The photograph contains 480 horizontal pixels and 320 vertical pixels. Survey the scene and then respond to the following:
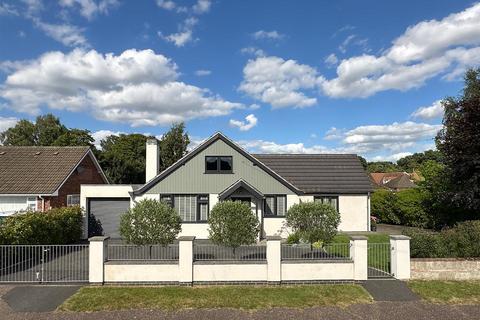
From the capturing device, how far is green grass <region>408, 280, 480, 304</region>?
1044 cm

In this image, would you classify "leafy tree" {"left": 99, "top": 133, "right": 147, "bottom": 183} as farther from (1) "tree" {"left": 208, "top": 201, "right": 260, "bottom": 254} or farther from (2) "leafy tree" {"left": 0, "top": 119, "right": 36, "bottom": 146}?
(1) "tree" {"left": 208, "top": 201, "right": 260, "bottom": 254}

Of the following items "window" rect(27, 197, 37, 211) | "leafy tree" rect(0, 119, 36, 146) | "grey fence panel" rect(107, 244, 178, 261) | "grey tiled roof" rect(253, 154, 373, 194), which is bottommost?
"grey fence panel" rect(107, 244, 178, 261)

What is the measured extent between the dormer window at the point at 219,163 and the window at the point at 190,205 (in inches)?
63.8

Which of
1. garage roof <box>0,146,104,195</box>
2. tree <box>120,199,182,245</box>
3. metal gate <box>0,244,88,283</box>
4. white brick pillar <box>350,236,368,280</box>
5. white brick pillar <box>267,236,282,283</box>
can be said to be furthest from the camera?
garage roof <box>0,146,104,195</box>

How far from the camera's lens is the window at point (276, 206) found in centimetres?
2128

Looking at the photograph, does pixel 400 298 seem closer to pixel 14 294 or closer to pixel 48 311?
pixel 48 311

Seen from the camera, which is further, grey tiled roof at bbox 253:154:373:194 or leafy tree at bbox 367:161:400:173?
leafy tree at bbox 367:161:400:173

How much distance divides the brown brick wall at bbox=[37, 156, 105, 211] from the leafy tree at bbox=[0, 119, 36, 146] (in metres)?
33.7

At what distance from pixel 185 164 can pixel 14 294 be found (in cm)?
1154

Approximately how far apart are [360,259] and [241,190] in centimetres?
932

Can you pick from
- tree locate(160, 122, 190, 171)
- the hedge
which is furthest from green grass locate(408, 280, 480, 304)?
tree locate(160, 122, 190, 171)

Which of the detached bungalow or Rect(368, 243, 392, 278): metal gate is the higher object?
the detached bungalow

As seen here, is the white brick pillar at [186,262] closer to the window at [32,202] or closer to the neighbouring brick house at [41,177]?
the neighbouring brick house at [41,177]

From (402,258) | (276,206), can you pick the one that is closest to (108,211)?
(276,206)
